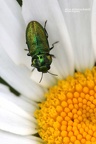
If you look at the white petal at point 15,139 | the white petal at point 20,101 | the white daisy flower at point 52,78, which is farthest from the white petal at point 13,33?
the white petal at point 15,139

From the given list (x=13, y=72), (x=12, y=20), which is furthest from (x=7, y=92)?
(x=12, y=20)

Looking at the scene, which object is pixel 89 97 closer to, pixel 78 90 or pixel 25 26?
pixel 78 90

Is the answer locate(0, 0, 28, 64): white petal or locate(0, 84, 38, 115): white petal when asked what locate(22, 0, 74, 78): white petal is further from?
locate(0, 84, 38, 115): white petal

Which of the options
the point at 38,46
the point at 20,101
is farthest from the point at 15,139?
the point at 38,46

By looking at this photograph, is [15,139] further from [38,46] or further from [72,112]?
[38,46]

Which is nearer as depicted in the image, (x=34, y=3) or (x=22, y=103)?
(x=34, y=3)

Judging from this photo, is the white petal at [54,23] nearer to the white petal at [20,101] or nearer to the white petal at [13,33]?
the white petal at [13,33]
